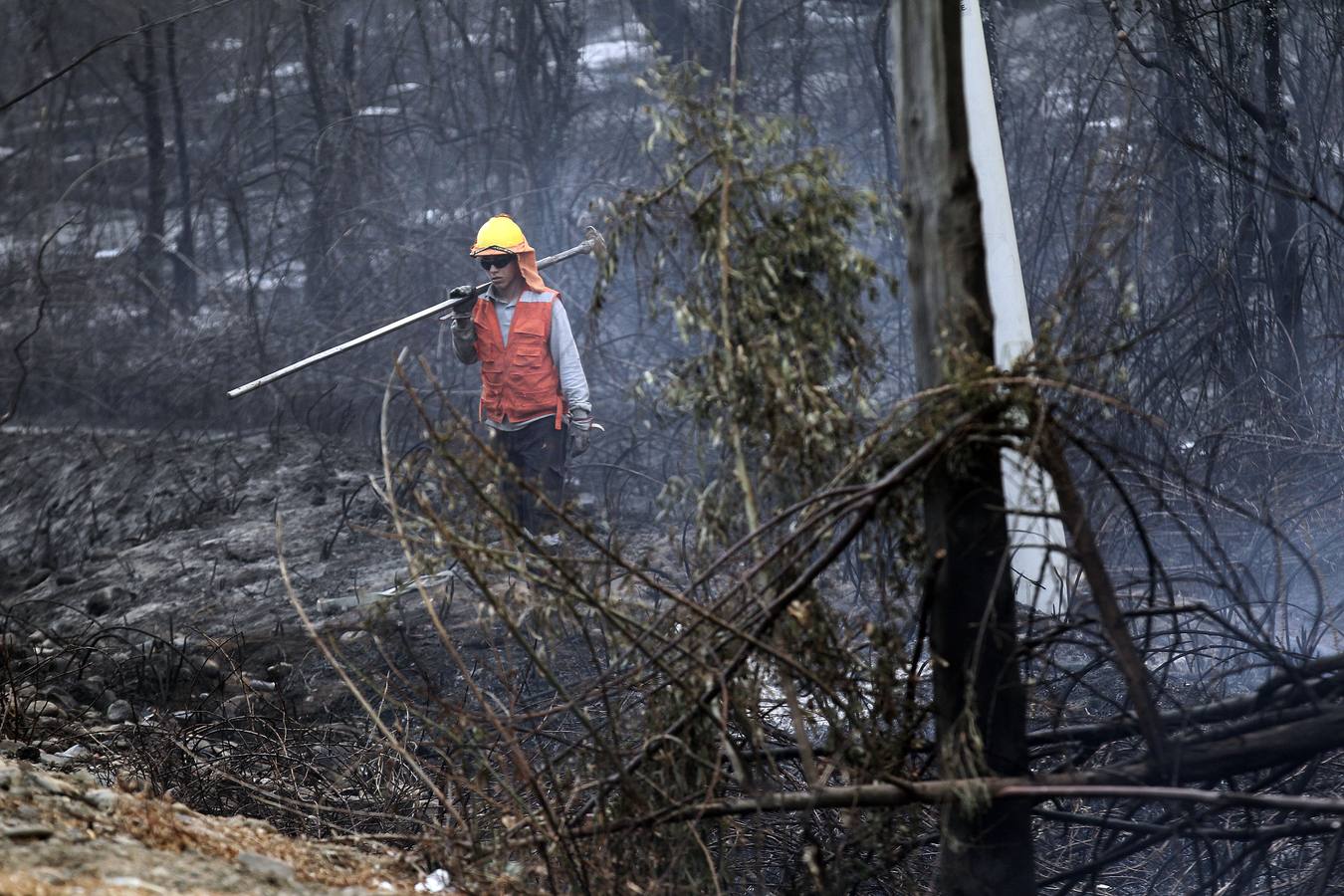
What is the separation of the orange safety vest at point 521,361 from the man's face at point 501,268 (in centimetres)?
12

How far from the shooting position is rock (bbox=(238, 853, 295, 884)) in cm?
308

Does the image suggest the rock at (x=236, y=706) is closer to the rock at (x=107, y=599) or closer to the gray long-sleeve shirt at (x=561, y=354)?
the gray long-sleeve shirt at (x=561, y=354)

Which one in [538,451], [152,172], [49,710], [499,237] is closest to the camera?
[49,710]

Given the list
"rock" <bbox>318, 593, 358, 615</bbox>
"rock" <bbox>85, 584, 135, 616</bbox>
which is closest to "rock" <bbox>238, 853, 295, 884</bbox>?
"rock" <bbox>318, 593, 358, 615</bbox>

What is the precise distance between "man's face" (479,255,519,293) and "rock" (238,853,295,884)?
15.5ft

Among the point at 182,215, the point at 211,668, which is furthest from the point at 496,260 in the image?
the point at 182,215

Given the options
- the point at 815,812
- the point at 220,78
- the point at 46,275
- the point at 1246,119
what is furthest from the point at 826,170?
the point at 220,78

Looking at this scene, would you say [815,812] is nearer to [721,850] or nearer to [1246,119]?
[721,850]

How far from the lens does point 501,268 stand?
749 cm

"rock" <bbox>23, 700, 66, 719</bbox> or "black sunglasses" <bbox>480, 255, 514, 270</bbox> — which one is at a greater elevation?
"black sunglasses" <bbox>480, 255, 514, 270</bbox>

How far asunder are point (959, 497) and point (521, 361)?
182 inches

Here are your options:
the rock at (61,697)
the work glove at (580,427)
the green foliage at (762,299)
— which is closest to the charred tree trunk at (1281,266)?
the work glove at (580,427)

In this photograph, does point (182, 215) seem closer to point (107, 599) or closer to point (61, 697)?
point (107, 599)

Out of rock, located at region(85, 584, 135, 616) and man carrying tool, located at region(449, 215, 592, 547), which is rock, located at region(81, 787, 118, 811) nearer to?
man carrying tool, located at region(449, 215, 592, 547)
